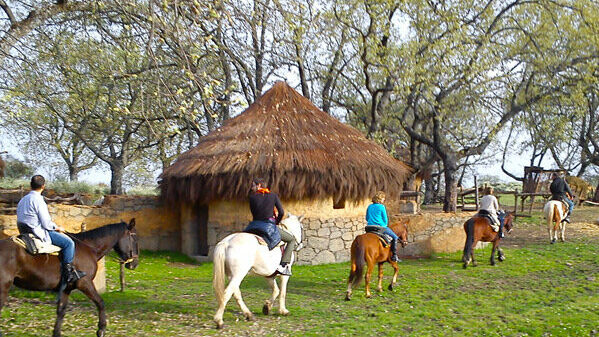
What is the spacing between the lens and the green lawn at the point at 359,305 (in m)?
7.99

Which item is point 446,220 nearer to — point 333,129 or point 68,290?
point 333,129

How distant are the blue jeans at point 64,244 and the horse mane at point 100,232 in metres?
0.53

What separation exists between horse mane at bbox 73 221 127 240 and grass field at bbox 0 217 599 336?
1.23m

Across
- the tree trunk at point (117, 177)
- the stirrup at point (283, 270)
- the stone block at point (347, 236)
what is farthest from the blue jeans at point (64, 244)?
the tree trunk at point (117, 177)

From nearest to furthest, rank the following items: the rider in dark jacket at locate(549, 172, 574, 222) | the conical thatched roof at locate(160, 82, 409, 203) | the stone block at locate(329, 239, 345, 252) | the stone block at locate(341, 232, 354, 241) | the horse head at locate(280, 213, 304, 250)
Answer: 1. the horse head at locate(280, 213, 304, 250)
2. the conical thatched roof at locate(160, 82, 409, 203)
3. the stone block at locate(329, 239, 345, 252)
4. the stone block at locate(341, 232, 354, 241)
5. the rider in dark jacket at locate(549, 172, 574, 222)

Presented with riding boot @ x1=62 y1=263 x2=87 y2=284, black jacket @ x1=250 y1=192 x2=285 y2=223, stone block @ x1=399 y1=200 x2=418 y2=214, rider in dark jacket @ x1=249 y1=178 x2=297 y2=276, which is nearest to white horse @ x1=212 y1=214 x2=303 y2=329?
rider in dark jacket @ x1=249 y1=178 x2=297 y2=276

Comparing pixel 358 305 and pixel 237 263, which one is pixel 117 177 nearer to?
pixel 358 305

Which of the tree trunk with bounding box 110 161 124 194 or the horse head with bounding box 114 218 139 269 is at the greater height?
the tree trunk with bounding box 110 161 124 194

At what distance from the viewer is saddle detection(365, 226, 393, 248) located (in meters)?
10.4

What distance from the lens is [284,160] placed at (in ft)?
46.0

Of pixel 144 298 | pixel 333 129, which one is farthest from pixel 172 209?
pixel 144 298

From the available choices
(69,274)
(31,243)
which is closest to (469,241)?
(69,274)

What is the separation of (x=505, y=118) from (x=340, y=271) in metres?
11.0

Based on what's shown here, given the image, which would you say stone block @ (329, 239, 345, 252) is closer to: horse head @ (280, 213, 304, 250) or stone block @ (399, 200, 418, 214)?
horse head @ (280, 213, 304, 250)
